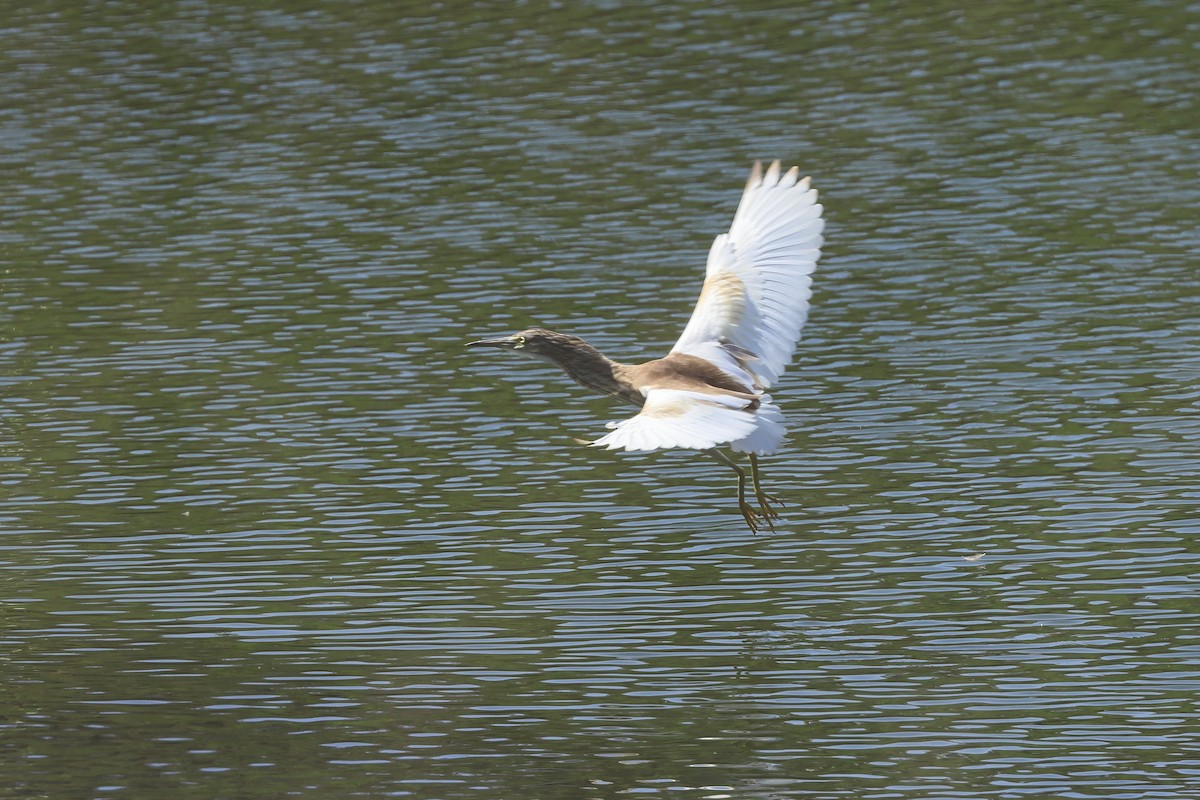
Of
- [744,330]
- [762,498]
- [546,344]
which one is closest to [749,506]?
[762,498]

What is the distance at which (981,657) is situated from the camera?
34.0 ft

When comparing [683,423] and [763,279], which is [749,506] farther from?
[683,423]

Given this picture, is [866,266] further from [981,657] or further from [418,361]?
[981,657]

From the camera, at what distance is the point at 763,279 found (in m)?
12.2

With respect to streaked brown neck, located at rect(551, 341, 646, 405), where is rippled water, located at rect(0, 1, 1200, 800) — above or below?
below

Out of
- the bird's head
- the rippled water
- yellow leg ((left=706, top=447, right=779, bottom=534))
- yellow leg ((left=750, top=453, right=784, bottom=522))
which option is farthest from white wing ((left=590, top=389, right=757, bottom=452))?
yellow leg ((left=750, top=453, right=784, bottom=522))

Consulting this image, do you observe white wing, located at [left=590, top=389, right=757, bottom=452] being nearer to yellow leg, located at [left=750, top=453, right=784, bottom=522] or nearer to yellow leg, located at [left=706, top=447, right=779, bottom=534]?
yellow leg, located at [left=706, top=447, right=779, bottom=534]

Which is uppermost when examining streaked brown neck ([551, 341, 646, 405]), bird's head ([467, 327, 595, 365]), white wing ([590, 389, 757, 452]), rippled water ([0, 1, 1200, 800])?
white wing ([590, 389, 757, 452])

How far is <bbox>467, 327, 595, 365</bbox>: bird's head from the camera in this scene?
38.0 ft

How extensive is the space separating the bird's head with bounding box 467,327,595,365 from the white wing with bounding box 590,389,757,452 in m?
1.01

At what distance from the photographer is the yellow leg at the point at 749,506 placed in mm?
11773

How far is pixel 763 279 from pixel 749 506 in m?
1.30

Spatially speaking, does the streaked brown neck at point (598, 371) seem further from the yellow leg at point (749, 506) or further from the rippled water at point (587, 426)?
the rippled water at point (587, 426)

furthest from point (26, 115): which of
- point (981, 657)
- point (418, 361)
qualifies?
point (981, 657)
